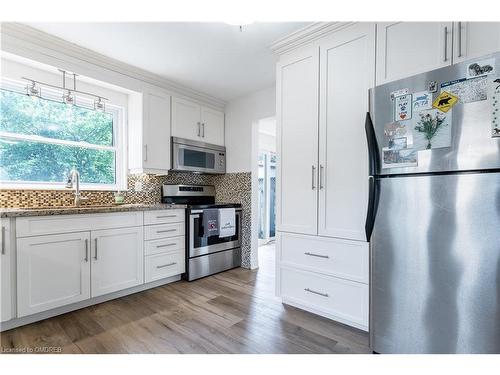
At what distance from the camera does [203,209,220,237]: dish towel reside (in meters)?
3.09

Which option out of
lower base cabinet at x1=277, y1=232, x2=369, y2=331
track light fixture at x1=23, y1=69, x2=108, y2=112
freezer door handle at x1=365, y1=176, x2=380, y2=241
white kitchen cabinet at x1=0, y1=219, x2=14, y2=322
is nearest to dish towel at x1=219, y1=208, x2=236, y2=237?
lower base cabinet at x1=277, y1=232, x2=369, y2=331

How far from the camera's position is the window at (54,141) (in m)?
2.29

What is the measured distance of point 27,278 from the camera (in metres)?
1.87

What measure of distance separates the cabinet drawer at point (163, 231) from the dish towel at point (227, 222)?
504 millimetres

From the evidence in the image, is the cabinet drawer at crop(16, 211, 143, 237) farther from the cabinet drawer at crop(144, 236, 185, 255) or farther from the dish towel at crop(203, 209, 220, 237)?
the dish towel at crop(203, 209, 220, 237)

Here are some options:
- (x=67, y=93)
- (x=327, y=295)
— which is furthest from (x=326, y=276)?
(x=67, y=93)

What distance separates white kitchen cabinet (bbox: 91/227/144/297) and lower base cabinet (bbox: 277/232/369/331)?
141cm

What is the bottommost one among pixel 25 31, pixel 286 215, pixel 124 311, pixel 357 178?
pixel 124 311

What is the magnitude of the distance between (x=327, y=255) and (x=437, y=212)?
2.99ft

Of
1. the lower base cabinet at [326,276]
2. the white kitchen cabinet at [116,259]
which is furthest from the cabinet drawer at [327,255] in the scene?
the white kitchen cabinet at [116,259]

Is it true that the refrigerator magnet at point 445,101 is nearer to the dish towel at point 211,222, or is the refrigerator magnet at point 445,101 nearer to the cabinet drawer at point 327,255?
the cabinet drawer at point 327,255
